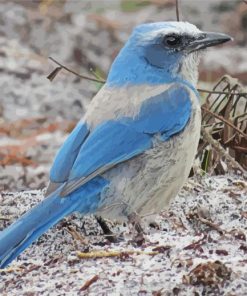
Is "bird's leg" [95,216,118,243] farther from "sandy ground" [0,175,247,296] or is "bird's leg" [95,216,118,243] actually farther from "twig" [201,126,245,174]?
"twig" [201,126,245,174]

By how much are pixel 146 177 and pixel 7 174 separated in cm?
264

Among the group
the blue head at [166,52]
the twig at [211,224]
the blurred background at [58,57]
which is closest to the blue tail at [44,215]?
the twig at [211,224]

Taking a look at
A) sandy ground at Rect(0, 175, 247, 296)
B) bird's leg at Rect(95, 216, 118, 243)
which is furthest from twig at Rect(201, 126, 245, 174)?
bird's leg at Rect(95, 216, 118, 243)

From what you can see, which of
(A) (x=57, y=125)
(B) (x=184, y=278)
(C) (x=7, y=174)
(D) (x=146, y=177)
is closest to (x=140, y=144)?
(D) (x=146, y=177)

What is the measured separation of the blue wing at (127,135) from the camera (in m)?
5.21

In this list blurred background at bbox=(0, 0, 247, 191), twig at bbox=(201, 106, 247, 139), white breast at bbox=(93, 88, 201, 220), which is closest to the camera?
white breast at bbox=(93, 88, 201, 220)

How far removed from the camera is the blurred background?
8391 millimetres

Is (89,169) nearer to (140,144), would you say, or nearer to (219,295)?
(140,144)

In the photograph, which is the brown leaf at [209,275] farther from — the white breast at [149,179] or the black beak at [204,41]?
the black beak at [204,41]

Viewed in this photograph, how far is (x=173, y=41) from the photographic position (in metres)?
5.73

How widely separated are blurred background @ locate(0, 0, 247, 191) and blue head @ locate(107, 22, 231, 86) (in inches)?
74.3

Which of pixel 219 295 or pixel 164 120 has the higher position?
pixel 164 120

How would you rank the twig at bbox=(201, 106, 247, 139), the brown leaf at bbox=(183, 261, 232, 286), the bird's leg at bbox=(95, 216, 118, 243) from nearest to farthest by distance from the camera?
the brown leaf at bbox=(183, 261, 232, 286) < the bird's leg at bbox=(95, 216, 118, 243) < the twig at bbox=(201, 106, 247, 139)

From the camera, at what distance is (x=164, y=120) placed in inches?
215
